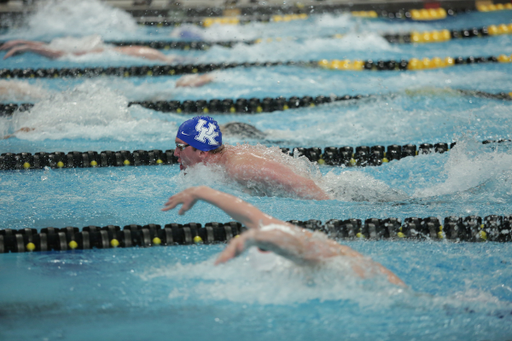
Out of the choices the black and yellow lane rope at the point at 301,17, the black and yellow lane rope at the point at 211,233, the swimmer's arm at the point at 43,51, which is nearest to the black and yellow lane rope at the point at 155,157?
the black and yellow lane rope at the point at 211,233

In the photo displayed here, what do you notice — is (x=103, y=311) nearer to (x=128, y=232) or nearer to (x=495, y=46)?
(x=128, y=232)

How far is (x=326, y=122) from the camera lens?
5.65 meters

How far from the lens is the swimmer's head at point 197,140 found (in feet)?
12.0

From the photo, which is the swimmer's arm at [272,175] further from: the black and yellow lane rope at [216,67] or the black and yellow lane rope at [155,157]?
the black and yellow lane rope at [216,67]

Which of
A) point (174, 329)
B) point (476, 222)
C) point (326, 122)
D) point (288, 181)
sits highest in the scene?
point (326, 122)

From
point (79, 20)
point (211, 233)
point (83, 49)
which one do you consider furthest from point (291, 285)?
point (79, 20)

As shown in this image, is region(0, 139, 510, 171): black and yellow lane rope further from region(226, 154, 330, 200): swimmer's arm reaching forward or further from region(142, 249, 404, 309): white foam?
region(142, 249, 404, 309): white foam

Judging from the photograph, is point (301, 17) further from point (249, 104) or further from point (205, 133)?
point (205, 133)

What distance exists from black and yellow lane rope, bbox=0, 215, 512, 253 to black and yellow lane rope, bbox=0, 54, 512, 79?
4210 mm

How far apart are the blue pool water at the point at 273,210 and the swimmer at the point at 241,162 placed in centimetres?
10

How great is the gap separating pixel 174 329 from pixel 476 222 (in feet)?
6.45

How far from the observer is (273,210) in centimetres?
368

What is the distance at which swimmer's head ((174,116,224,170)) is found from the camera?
12.0 ft

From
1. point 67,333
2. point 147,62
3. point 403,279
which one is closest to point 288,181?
point 403,279
